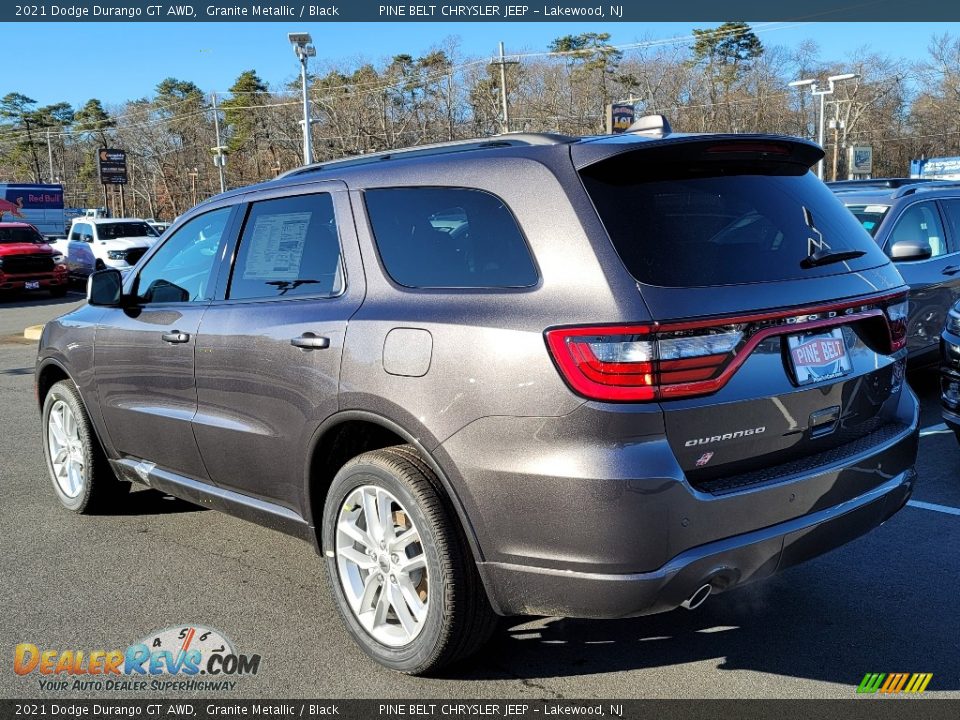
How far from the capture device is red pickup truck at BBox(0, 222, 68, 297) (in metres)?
23.0

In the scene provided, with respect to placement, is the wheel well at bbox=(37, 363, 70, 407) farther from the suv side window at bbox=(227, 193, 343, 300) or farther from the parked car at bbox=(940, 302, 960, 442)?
the parked car at bbox=(940, 302, 960, 442)

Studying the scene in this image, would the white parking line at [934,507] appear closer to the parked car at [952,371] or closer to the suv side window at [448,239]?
the parked car at [952,371]

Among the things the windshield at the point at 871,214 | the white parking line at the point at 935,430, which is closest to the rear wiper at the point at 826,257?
the white parking line at the point at 935,430

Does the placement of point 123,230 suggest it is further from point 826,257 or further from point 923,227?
point 826,257

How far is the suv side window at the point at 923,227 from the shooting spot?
322 inches

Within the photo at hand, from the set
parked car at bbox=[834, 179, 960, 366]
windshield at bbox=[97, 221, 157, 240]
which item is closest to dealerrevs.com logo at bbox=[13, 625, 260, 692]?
parked car at bbox=[834, 179, 960, 366]

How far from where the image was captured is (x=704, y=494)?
9.45ft

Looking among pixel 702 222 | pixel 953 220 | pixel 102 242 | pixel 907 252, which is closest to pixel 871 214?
pixel 953 220

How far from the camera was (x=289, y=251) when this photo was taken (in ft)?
13.4

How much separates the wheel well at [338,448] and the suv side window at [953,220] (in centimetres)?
687

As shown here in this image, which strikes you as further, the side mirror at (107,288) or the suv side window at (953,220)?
the suv side window at (953,220)

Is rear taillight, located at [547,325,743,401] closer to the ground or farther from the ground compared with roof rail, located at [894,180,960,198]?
closer to the ground

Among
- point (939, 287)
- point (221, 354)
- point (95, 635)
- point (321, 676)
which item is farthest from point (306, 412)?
point (939, 287)

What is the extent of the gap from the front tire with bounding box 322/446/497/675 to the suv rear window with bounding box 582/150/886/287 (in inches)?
42.6
